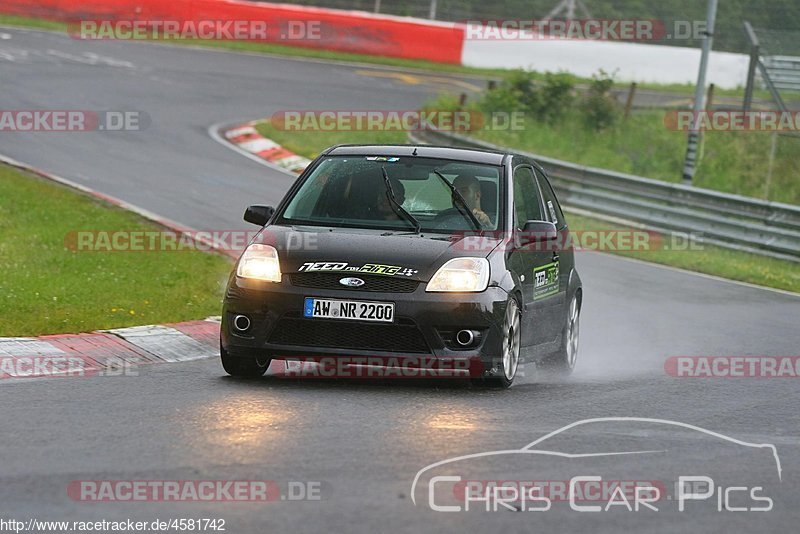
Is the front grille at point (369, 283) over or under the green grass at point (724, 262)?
over

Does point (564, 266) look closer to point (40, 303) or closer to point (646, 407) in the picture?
point (646, 407)

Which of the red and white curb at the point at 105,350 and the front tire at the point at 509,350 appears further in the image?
the red and white curb at the point at 105,350

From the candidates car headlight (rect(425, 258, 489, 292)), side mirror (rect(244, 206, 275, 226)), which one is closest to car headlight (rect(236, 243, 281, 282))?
side mirror (rect(244, 206, 275, 226))

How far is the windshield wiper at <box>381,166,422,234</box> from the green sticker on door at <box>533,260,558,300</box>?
3.21 feet

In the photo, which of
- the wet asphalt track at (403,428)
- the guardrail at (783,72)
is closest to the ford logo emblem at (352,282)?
the wet asphalt track at (403,428)

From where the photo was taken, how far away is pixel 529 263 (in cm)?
978

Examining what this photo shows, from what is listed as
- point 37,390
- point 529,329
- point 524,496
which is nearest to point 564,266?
point 529,329

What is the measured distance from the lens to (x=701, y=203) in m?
21.8

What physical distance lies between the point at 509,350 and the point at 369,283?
1.03 metres

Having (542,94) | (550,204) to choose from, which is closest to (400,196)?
(550,204)

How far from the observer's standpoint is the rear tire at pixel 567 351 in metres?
10.8

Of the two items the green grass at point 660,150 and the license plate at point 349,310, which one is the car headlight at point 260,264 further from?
the green grass at point 660,150

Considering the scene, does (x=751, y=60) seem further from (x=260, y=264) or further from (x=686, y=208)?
(x=260, y=264)

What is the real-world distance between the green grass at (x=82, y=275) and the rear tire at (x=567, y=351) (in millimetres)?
2782
